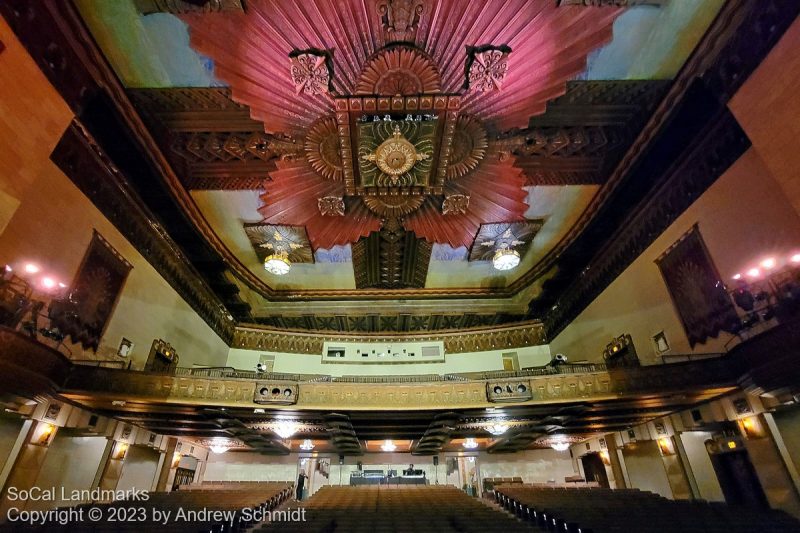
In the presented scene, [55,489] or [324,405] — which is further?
[324,405]

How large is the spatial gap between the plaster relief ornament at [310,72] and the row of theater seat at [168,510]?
6652 millimetres

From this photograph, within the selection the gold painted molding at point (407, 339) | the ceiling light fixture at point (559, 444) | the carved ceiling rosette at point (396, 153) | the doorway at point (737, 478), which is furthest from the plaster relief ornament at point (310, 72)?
the ceiling light fixture at point (559, 444)

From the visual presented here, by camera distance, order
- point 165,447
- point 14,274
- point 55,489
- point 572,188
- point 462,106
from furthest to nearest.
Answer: point 165,447 < point 572,188 < point 55,489 < point 462,106 < point 14,274

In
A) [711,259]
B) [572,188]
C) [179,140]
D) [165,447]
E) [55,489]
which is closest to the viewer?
[711,259]

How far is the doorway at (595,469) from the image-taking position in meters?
11.7

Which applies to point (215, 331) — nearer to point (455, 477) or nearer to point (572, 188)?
point (455, 477)

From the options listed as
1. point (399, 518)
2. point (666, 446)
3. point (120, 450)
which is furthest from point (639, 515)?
point (120, 450)

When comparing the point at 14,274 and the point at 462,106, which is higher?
the point at 462,106

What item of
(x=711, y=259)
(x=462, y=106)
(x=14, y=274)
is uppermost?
(x=462, y=106)

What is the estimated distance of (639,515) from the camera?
5.84 meters

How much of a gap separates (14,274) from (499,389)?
914 centimetres

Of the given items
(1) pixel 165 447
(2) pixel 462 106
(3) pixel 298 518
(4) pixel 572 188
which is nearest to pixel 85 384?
(3) pixel 298 518

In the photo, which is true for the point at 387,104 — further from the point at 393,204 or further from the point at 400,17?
the point at 393,204

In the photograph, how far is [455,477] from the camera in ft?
44.9
